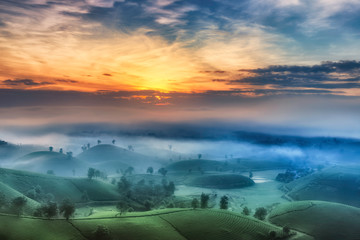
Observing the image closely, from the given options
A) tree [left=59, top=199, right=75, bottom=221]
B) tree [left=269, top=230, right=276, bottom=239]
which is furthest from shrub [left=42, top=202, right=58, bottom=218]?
tree [left=269, top=230, right=276, bottom=239]

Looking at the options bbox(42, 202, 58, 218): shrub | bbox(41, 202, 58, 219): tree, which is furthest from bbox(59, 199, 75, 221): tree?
bbox(42, 202, 58, 218): shrub

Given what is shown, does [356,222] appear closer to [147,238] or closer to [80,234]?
[147,238]

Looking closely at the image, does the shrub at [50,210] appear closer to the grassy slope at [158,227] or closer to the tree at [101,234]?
the grassy slope at [158,227]

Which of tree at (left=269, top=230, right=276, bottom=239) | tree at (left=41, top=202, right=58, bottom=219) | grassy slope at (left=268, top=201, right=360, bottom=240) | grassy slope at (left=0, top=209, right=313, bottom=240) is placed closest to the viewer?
grassy slope at (left=0, top=209, right=313, bottom=240)

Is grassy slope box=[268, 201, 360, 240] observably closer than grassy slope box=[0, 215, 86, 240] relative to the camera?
No

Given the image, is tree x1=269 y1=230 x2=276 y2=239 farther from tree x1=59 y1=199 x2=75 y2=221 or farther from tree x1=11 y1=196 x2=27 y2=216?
tree x1=11 y1=196 x2=27 y2=216

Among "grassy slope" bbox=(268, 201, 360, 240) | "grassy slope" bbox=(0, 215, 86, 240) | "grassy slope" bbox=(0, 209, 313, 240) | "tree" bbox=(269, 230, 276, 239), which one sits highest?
"grassy slope" bbox=(0, 215, 86, 240)

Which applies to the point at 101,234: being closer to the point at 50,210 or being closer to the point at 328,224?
the point at 50,210

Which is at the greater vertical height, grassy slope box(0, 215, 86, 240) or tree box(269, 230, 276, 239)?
grassy slope box(0, 215, 86, 240)

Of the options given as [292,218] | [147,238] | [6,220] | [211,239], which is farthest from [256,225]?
[6,220]

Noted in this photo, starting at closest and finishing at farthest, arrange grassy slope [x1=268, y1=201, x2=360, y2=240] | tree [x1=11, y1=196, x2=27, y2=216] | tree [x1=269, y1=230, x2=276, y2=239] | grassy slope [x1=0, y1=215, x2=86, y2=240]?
grassy slope [x1=0, y1=215, x2=86, y2=240], tree [x1=11, y1=196, x2=27, y2=216], tree [x1=269, y1=230, x2=276, y2=239], grassy slope [x1=268, y1=201, x2=360, y2=240]
